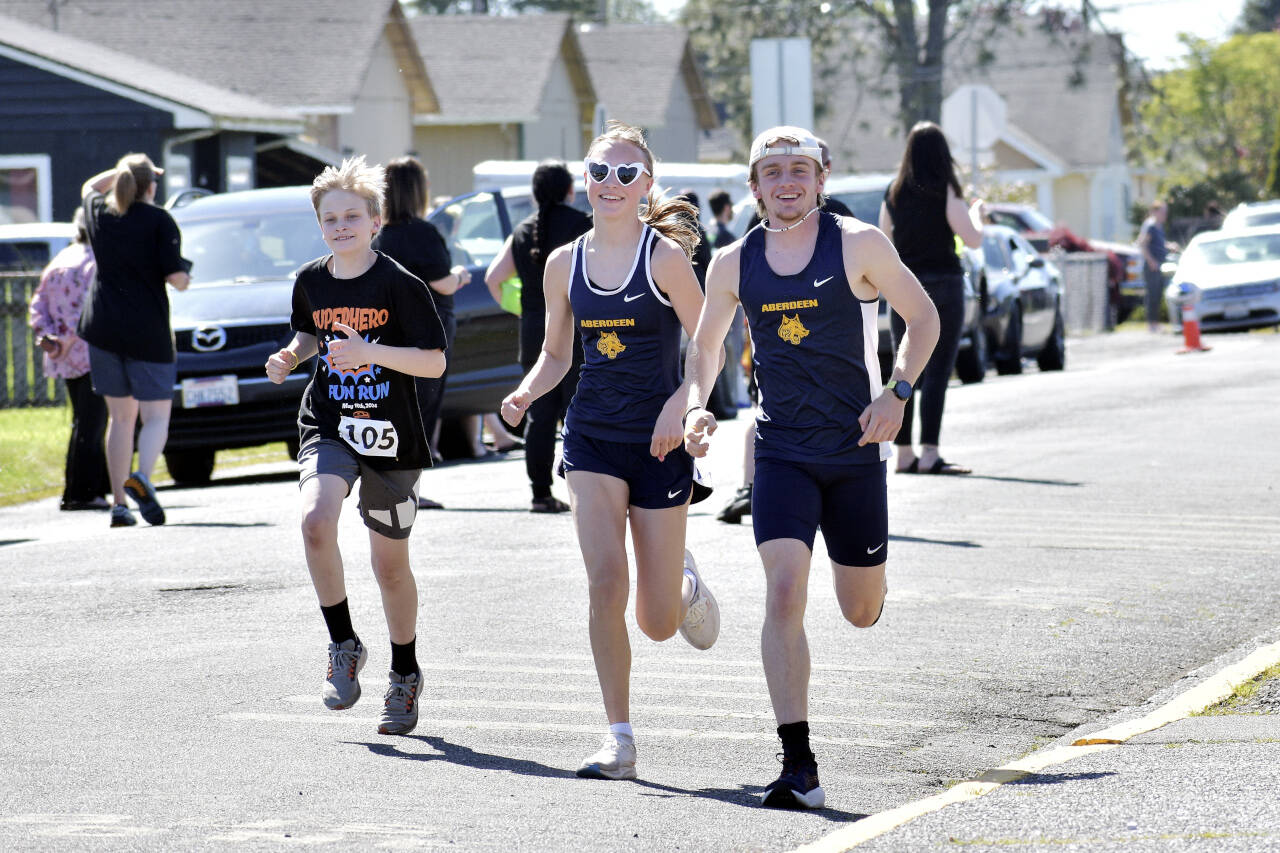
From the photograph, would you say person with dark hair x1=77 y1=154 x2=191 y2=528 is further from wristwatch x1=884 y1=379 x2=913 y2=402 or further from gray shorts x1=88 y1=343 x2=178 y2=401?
wristwatch x1=884 y1=379 x2=913 y2=402

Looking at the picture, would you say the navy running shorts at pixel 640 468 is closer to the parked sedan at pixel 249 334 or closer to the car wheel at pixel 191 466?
the parked sedan at pixel 249 334

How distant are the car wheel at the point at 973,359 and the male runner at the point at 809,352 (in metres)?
16.8

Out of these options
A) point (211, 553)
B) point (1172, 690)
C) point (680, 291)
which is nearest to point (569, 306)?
point (680, 291)

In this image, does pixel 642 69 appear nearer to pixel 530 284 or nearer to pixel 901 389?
pixel 530 284

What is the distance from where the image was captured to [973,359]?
75.5 ft

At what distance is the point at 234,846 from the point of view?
503 centimetres

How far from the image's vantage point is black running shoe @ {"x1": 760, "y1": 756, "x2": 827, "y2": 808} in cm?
549

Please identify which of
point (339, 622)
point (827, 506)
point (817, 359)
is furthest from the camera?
point (339, 622)

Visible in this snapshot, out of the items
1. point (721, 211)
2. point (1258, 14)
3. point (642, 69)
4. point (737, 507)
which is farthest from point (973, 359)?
point (1258, 14)

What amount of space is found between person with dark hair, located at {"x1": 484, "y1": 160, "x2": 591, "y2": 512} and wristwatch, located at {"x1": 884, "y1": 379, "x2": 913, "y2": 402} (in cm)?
541

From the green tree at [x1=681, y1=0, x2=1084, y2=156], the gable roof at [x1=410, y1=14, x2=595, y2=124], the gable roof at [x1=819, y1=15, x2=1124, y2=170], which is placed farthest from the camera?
the gable roof at [x1=819, y1=15, x2=1124, y2=170]

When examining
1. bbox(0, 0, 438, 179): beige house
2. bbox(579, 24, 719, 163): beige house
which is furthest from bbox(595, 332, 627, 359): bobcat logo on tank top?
bbox(579, 24, 719, 163): beige house

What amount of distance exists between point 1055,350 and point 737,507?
15143mm

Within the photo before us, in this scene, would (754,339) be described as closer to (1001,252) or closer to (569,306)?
(569,306)
